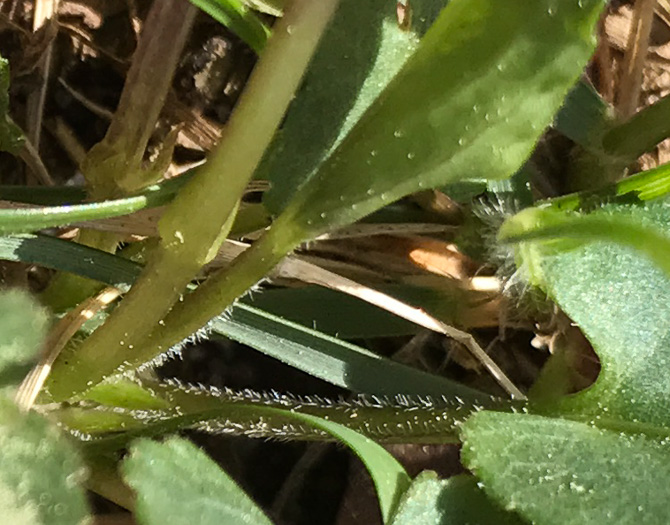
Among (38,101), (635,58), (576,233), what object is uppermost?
(635,58)

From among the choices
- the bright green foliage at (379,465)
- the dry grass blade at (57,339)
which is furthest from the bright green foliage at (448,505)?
the dry grass blade at (57,339)

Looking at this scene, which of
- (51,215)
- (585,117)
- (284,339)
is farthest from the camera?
(585,117)

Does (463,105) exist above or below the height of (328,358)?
above

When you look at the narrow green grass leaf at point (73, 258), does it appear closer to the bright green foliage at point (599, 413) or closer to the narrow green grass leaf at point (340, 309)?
the narrow green grass leaf at point (340, 309)

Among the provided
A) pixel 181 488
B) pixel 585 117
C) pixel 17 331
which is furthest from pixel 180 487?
pixel 585 117

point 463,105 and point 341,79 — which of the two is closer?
point 463,105

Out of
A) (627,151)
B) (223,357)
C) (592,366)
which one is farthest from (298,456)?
(627,151)

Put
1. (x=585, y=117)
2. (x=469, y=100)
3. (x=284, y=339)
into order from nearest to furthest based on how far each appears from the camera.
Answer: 1. (x=469, y=100)
2. (x=284, y=339)
3. (x=585, y=117)

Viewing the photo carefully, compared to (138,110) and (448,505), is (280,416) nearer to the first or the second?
(448,505)
